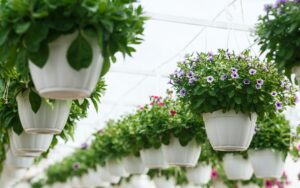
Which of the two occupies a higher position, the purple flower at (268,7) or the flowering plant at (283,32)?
the purple flower at (268,7)

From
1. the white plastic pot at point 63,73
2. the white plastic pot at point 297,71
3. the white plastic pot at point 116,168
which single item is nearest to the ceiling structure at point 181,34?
the white plastic pot at point 116,168

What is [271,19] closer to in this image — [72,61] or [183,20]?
[72,61]

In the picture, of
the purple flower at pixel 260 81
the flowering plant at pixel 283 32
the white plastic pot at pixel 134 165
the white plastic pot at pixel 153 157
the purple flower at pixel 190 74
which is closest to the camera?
the flowering plant at pixel 283 32

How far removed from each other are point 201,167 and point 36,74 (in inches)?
98.0

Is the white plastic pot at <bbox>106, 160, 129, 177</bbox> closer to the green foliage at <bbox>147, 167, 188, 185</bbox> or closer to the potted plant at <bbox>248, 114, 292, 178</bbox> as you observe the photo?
the green foliage at <bbox>147, 167, 188, 185</bbox>

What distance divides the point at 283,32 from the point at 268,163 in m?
1.43

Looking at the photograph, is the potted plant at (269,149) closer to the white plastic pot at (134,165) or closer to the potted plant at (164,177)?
the white plastic pot at (134,165)

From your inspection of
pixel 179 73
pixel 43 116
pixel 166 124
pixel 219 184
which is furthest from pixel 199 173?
pixel 43 116

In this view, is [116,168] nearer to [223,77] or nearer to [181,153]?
[181,153]

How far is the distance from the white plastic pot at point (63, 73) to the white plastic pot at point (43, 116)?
0.44 metres

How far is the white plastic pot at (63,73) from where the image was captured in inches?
58.3

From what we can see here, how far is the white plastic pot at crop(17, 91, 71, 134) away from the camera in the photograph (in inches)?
77.8

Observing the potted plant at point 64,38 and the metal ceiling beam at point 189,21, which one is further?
the metal ceiling beam at point 189,21

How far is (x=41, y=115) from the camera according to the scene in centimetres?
197
